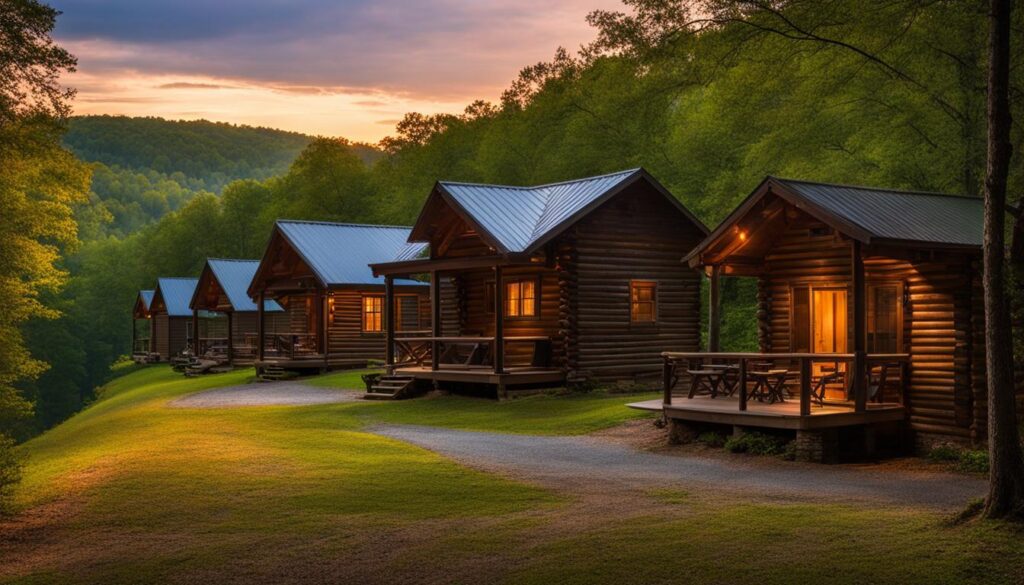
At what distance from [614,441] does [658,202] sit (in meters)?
13.1

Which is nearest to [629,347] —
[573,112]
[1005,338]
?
[1005,338]

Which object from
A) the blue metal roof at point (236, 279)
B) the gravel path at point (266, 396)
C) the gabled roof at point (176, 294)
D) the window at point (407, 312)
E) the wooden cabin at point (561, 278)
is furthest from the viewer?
the gabled roof at point (176, 294)

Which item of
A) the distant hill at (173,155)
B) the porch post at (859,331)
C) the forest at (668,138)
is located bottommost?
the porch post at (859,331)

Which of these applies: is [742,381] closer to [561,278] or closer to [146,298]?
[561,278]

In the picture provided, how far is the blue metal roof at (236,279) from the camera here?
2197 inches

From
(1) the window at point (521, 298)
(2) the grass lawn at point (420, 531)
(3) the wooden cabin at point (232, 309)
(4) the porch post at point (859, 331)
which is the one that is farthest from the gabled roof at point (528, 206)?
(3) the wooden cabin at point (232, 309)

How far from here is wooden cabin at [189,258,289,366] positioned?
2135 inches

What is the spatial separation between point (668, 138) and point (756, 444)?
36.4 metres

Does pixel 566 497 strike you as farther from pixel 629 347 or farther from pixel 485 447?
pixel 629 347

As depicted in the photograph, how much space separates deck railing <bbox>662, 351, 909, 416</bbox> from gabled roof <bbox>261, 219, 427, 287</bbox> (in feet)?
71.8

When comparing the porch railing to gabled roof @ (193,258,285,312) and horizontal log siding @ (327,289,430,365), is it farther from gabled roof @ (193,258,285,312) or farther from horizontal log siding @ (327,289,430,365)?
gabled roof @ (193,258,285,312)

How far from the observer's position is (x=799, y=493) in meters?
14.8

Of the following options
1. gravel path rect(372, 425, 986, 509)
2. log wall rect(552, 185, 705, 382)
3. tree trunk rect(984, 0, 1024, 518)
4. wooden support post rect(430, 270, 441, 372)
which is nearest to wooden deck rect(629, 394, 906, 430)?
gravel path rect(372, 425, 986, 509)

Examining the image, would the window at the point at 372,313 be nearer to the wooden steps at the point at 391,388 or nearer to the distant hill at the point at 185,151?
the wooden steps at the point at 391,388
